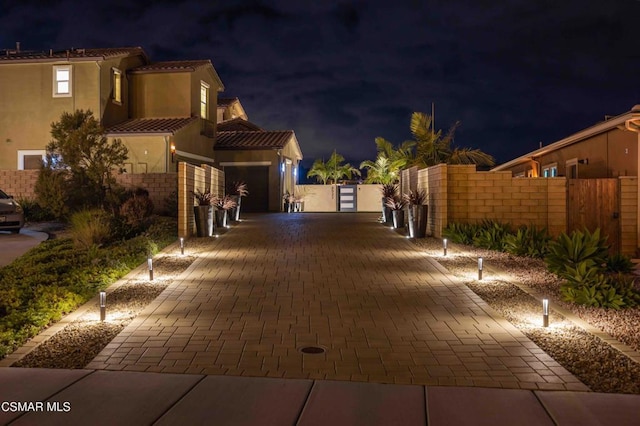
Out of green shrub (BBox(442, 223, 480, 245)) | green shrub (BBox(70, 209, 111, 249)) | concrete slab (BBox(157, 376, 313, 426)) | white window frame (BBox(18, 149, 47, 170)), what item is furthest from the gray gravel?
white window frame (BBox(18, 149, 47, 170))

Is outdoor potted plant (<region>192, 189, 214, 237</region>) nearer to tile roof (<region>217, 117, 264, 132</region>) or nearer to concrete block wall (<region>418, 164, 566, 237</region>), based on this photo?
concrete block wall (<region>418, 164, 566, 237</region>)

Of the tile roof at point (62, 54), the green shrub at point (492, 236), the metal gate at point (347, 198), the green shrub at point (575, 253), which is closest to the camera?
the green shrub at point (575, 253)

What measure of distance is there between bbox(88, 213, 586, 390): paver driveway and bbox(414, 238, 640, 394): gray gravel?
229 millimetres

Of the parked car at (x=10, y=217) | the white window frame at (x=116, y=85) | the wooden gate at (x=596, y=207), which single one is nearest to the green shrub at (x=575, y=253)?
the wooden gate at (x=596, y=207)

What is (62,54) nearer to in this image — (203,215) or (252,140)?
(252,140)

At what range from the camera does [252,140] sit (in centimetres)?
3231

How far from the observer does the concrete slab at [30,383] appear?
16.4 feet

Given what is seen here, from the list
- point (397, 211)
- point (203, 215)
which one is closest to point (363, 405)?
point (203, 215)

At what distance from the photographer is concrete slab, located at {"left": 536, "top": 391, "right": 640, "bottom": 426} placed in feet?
15.0

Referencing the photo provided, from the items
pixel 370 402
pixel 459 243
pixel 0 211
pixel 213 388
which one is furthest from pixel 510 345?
pixel 0 211

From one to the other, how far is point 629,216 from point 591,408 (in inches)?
481

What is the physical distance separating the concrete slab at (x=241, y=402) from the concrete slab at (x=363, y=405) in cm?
13

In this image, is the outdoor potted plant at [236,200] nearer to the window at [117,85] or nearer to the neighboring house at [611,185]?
the window at [117,85]

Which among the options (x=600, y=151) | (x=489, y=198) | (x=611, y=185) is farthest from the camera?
(x=600, y=151)
